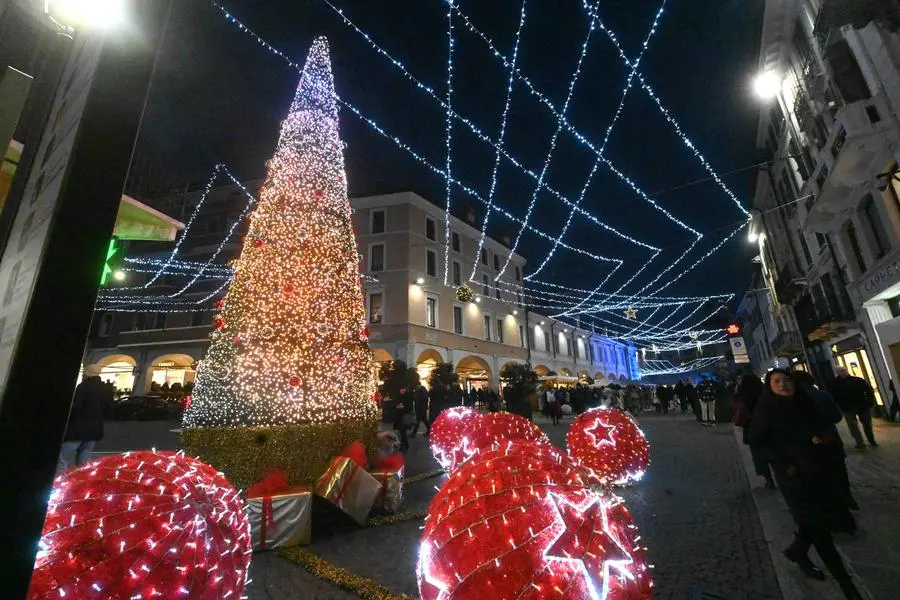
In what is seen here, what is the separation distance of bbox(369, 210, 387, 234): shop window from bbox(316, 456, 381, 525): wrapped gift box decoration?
70.7 ft

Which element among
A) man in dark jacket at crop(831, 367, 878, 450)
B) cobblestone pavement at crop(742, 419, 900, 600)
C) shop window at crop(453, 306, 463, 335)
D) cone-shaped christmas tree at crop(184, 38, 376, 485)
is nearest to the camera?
cobblestone pavement at crop(742, 419, 900, 600)

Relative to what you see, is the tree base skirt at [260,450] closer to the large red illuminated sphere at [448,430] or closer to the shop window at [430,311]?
the large red illuminated sphere at [448,430]

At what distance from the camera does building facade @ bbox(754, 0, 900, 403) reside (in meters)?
8.33

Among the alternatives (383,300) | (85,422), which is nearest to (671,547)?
(85,422)

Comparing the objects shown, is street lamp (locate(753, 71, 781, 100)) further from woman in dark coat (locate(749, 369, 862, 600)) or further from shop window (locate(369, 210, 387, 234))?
shop window (locate(369, 210, 387, 234))

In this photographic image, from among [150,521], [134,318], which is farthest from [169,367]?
[150,521]

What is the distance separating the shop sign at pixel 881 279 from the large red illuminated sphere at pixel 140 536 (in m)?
14.8

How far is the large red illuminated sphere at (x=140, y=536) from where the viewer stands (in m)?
1.73

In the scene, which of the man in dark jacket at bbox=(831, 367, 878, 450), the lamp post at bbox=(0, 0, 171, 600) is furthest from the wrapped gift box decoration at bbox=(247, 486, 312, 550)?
the man in dark jacket at bbox=(831, 367, 878, 450)

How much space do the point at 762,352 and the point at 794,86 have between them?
33.2 metres

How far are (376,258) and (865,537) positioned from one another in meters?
23.0

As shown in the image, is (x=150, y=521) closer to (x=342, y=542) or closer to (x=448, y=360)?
(x=342, y=542)

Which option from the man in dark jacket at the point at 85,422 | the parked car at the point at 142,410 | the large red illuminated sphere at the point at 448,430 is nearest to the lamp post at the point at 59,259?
the large red illuminated sphere at the point at 448,430

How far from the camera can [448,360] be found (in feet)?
82.3
